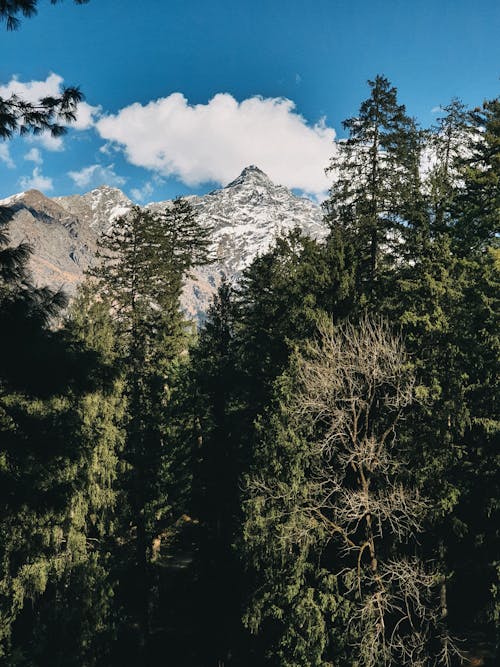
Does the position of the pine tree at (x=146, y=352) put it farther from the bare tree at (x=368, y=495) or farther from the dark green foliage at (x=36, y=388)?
the dark green foliage at (x=36, y=388)

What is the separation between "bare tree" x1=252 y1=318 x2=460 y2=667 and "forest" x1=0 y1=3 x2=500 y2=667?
9cm

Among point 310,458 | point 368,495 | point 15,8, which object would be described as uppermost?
point 15,8

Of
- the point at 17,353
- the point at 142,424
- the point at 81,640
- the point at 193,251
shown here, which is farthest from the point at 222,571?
the point at 193,251

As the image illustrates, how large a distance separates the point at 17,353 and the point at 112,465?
44.1ft

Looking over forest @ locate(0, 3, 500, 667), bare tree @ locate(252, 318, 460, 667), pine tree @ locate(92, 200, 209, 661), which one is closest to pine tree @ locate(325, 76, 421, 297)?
forest @ locate(0, 3, 500, 667)

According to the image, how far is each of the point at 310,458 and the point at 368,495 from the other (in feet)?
6.49

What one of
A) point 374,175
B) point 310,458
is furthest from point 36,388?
point 374,175

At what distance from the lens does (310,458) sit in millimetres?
14328

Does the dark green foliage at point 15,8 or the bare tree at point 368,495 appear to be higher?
the dark green foliage at point 15,8

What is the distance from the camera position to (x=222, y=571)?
709 inches

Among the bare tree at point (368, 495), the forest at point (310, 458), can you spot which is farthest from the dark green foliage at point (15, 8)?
the bare tree at point (368, 495)

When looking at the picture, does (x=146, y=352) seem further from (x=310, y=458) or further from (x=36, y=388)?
(x=36, y=388)

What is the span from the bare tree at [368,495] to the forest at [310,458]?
0.09m

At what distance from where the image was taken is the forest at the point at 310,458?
821 centimetres
